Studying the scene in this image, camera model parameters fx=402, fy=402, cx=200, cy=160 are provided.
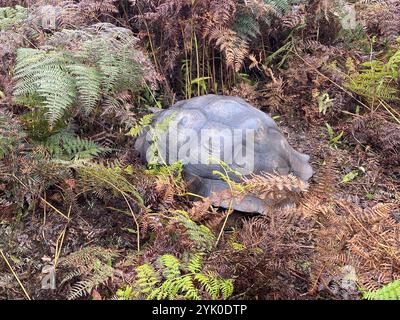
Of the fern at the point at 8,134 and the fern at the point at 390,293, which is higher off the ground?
the fern at the point at 8,134

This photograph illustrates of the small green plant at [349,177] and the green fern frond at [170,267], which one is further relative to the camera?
the small green plant at [349,177]

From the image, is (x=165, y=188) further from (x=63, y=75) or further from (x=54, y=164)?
(x=63, y=75)

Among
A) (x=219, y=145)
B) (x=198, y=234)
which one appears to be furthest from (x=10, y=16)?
(x=198, y=234)

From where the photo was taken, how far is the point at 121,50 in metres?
3.10

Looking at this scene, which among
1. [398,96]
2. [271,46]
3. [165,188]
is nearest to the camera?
[165,188]

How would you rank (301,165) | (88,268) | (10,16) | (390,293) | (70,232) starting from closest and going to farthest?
(390,293) < (88,268) < (70,232) < (301,165) < (10,16)

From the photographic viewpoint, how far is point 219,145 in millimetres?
3021

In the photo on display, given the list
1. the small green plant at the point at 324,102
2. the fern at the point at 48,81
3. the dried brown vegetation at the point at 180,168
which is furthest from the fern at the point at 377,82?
the fern at the point at 48,81

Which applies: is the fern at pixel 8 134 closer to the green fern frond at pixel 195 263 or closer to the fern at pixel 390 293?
the green fern frond at pixel 195 263

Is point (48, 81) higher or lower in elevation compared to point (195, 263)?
higher

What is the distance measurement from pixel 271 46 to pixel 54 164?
Answer: 258cm

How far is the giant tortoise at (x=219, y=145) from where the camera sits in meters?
2.95

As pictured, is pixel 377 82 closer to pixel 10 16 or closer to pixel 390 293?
pixel 390 293

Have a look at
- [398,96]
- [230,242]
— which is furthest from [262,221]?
[398,96]
